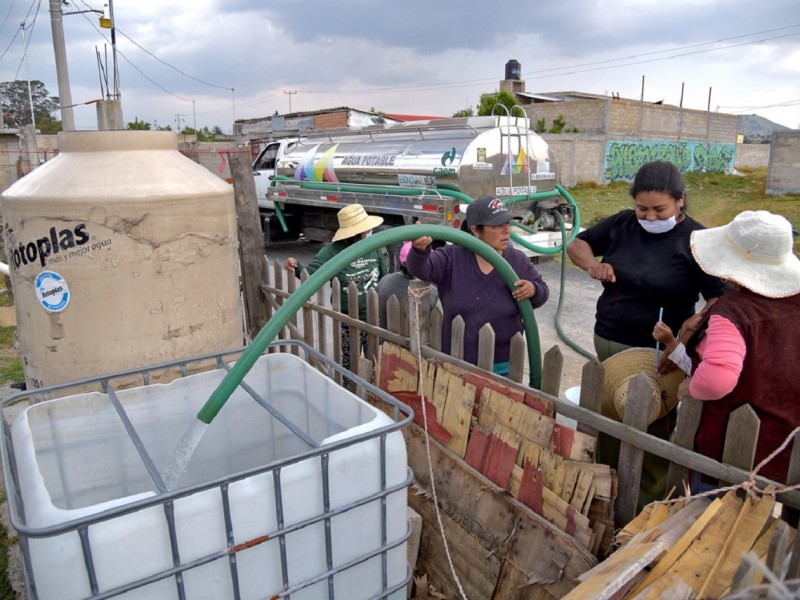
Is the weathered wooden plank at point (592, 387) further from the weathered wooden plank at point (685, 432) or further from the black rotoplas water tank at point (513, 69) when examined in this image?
the black rotoplas water tank at point (513, 69)

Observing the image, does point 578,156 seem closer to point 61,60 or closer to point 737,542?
point 61,60

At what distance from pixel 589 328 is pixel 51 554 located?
6.09 m

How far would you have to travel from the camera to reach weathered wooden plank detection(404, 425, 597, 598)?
76.1 inches

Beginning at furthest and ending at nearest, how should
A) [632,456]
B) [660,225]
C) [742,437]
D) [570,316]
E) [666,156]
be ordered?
[666,156]
[570,316]
[660,225]
[632,456]
[742,437]

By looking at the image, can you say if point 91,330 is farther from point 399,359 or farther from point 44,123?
point 44,123

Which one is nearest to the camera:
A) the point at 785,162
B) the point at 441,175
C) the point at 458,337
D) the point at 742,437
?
the point at 742,437

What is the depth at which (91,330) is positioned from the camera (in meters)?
2.52

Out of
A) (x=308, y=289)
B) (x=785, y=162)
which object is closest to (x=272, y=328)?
(x=308, y=289)

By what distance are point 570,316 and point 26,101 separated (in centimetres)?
6238

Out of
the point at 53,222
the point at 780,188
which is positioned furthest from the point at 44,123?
the point at 53,222

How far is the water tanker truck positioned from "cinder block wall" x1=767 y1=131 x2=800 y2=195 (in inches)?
482

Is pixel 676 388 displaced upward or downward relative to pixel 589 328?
upward

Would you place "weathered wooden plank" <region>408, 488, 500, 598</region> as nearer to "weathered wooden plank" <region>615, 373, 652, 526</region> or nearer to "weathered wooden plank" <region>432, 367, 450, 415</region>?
"weathered wooden plank" <region>432, 367, 450, 415</region>

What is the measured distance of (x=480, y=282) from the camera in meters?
2.92
